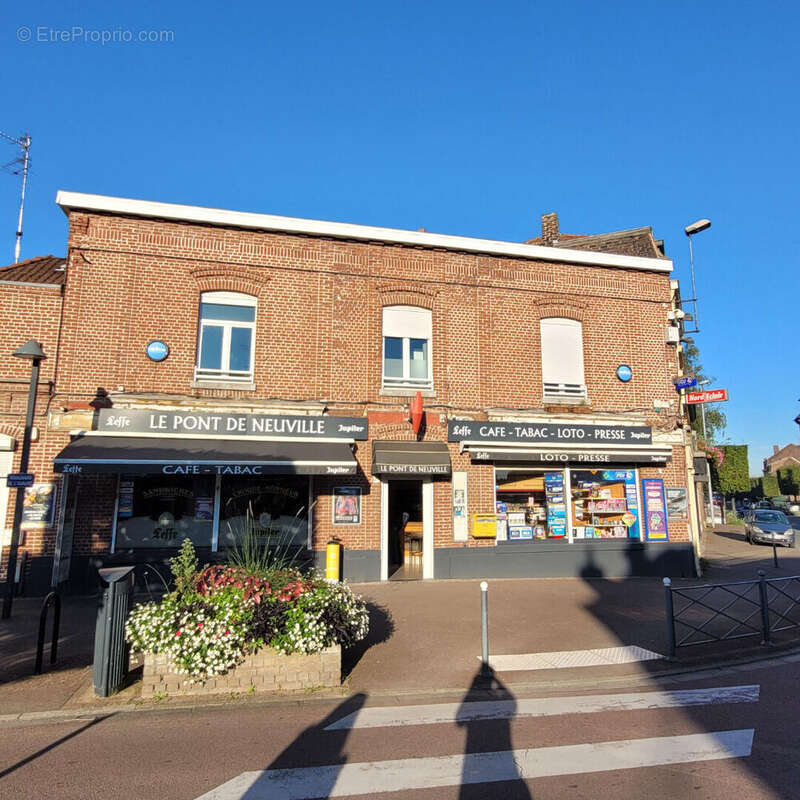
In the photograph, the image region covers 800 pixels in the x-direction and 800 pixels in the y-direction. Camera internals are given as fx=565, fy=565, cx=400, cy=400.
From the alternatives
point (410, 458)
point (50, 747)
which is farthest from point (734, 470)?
point (50, 747)

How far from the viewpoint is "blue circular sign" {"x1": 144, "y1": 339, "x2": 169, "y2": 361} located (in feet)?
37.6

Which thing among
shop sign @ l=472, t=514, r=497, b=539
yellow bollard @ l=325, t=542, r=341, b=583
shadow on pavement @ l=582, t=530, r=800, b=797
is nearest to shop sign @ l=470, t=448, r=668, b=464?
shop sign @ l=472, t=514, r=497, b=539

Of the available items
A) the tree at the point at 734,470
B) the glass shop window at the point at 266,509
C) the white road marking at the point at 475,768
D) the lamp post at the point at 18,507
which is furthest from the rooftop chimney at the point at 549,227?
the tree at the point at 734,470

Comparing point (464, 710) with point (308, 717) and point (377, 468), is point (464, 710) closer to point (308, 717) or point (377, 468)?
point (308, 717)

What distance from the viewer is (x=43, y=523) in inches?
407

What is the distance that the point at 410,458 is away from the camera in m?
11.7

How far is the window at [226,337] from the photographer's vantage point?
11.9 meters

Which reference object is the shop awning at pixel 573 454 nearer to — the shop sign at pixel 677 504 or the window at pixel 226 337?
the shop sign at pixel 677 504

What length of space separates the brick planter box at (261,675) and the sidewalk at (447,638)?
188 mm

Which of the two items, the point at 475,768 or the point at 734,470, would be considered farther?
the point at 734,470

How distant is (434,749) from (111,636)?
11.3 ft

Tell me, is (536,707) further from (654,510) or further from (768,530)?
(768,530)

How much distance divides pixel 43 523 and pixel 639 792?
10.4 m

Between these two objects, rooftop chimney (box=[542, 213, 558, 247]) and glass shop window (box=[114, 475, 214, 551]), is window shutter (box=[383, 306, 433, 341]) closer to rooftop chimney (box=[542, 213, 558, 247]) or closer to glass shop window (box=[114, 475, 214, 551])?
glass shop window (box=[114, 475, 214, 551])
